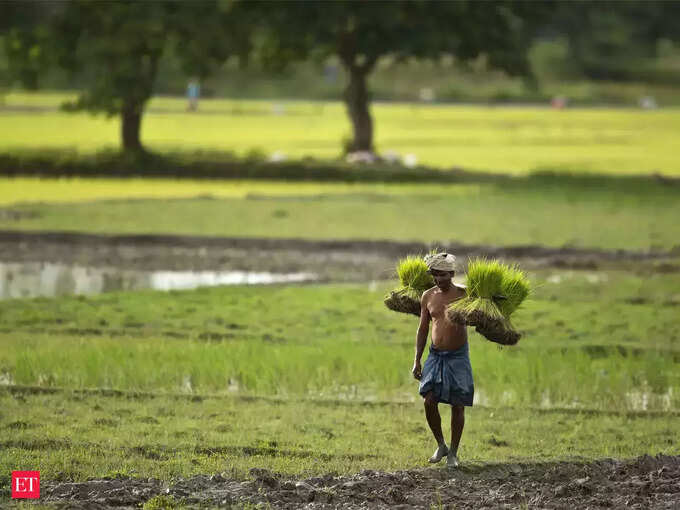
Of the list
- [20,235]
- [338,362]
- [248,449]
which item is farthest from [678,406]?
[20,235]

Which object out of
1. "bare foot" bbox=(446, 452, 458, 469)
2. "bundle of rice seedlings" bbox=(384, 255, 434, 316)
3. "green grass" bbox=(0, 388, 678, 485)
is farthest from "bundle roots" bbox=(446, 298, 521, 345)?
"green grass" bbox=(0, 388, 678, 485)

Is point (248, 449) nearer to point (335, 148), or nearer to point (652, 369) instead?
point (652, 369)

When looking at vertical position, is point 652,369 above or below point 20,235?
below

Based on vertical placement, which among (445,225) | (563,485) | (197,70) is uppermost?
(197,70)

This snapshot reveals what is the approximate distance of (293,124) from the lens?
67188 mm

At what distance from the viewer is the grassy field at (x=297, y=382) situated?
35.1 ft

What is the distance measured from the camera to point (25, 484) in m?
9.07

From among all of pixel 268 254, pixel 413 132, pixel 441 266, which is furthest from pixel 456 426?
pixel 413 132

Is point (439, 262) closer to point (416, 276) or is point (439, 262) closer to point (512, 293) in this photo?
point (512, 293)

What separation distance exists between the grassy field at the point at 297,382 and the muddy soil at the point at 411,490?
524 mm

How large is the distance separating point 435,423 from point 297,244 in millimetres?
16050

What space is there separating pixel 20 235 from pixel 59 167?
53.3 ft

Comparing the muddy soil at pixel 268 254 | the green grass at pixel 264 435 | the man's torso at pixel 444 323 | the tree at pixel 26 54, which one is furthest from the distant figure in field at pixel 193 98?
the man's torso at pixel 444 323

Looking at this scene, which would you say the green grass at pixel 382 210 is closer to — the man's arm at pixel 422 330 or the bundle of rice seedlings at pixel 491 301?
the man's arm at pixel 422 330
